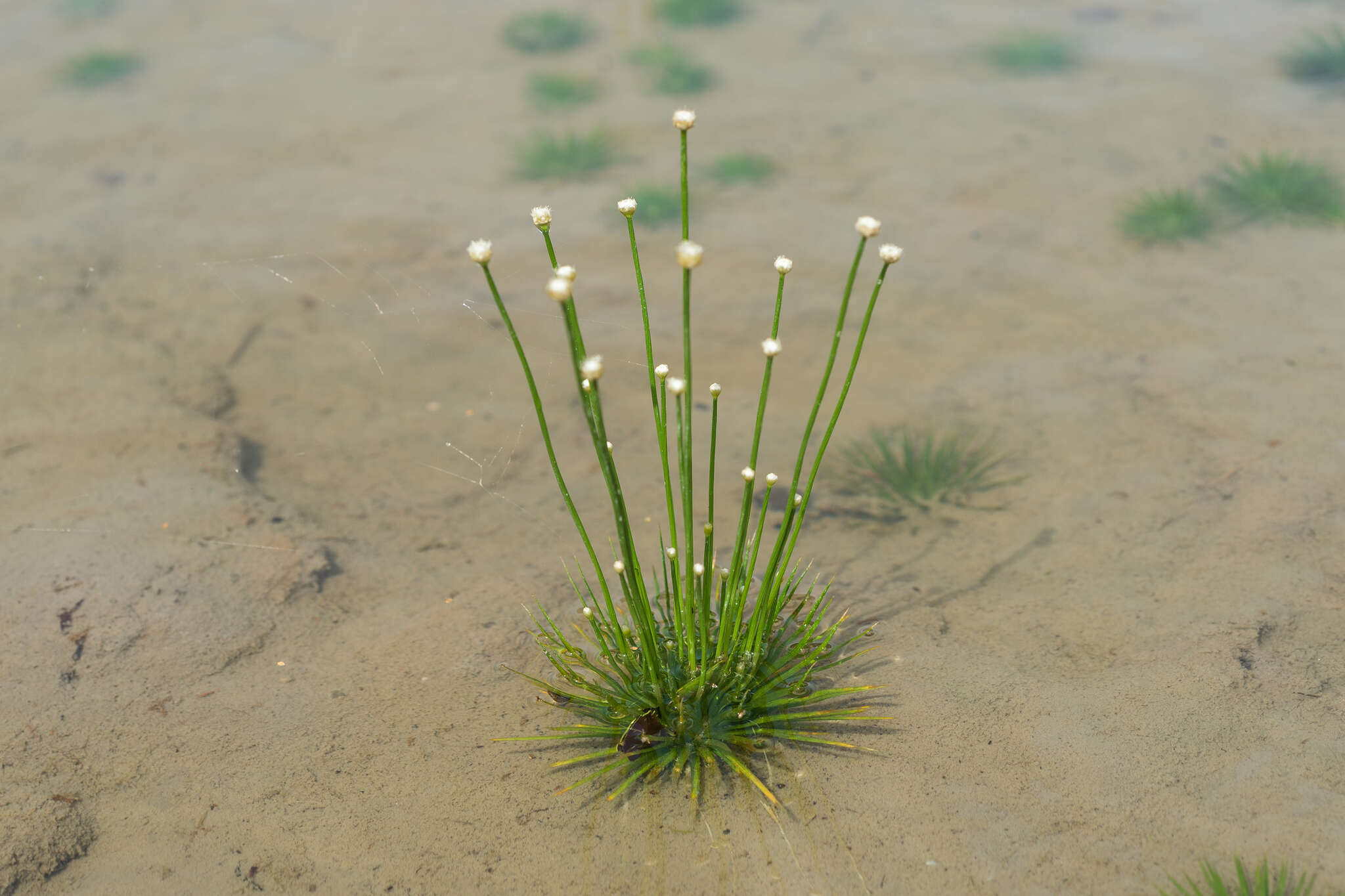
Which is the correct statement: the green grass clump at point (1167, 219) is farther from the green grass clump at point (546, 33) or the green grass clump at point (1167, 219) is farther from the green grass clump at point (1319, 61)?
the green grass clump at point (546, 33)

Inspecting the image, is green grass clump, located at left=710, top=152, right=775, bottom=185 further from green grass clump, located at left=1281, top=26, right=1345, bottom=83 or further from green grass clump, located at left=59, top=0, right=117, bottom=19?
green grass clump, located at left=59, top=0, right=117, bottom=19

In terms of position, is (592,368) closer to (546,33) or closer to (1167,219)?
(1167,219)

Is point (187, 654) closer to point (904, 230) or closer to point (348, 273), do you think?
point (348, 273)

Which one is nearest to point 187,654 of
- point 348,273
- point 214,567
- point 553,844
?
point 214,567

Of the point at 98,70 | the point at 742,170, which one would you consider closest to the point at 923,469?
the point at 742,170

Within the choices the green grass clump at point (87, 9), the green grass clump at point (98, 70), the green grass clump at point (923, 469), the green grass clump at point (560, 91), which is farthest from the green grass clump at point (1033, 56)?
the green grass clump at point (87, 9)

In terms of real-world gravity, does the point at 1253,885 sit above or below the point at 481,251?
below
